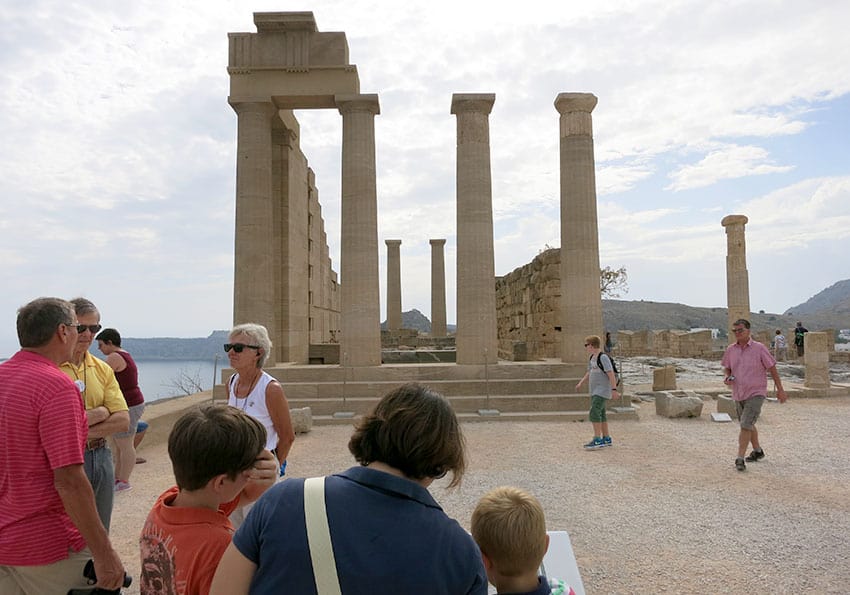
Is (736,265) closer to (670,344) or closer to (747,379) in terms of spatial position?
(670,344)

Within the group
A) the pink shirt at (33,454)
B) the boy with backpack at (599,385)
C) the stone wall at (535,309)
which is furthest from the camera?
the stone wall at (535,309)

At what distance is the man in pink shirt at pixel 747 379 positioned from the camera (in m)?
7.61

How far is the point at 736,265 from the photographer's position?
85.1ft

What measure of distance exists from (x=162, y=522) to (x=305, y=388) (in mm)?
11750

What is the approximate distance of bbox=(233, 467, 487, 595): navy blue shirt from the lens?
1539 millimetres

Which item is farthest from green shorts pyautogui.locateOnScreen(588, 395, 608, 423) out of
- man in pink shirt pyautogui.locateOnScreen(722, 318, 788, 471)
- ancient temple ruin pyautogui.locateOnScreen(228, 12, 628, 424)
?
ancient temple ruin pyautogui.locateOnScreen(228, 12, 628, 424)

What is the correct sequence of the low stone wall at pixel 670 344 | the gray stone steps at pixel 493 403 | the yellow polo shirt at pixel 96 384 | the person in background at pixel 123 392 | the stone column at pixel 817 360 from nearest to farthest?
the yellow polo shirt at pixel 96 384 < the person in background at pixel 123 392 < the gray stone steps at pixel 493 403 < the stone column at pixel 817 360 < the low stone wall at pixel 670 344

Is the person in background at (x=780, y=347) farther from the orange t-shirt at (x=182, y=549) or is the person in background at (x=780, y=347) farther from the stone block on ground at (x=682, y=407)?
the orange t-shirt at (x=182, y=549)

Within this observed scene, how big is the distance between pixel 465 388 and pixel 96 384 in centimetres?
1058

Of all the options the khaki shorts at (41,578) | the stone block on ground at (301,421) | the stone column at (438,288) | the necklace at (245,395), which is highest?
the stone column at (438,288)

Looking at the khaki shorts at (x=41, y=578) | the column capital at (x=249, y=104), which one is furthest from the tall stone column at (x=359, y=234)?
the khaki shorts at (x=41, y=578)

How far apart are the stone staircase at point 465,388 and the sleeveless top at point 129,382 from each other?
5.35 meters

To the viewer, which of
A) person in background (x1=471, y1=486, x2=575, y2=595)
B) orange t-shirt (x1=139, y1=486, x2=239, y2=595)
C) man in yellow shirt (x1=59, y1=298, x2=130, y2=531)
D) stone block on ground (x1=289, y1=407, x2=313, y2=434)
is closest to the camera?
orange t-shirt (x1=139, y1=486, x2=239, y2=595)

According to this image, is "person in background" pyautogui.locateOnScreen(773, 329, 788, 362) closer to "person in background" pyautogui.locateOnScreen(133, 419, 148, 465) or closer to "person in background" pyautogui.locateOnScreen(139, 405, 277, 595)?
"person in background" pyautogui.locateOnScreen(133, 419, 148, 465)
